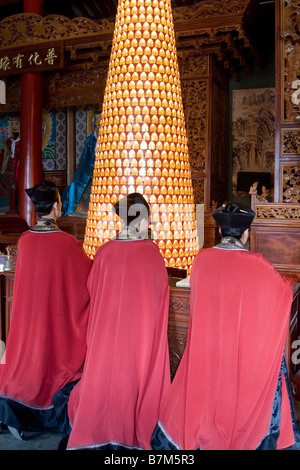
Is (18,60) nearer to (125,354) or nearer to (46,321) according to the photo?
(46,321)

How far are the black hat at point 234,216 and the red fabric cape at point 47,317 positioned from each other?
2.78 ft

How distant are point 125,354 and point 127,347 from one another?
3 centimetres

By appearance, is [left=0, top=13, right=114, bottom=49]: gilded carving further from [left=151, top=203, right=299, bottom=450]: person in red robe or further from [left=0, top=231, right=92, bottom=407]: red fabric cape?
[left=151, top=203, right=299, bottom=450]: person in red robe

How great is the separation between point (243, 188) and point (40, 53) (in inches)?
130

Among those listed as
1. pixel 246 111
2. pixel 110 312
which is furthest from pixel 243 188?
pixel 110 312

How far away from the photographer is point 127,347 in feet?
6.12

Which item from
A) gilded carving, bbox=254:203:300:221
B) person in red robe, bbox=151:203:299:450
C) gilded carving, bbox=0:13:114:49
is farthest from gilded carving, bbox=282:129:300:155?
person in red robe, bbox=151:203:299:450

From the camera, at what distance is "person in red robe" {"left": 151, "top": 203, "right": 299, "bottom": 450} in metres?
1.68

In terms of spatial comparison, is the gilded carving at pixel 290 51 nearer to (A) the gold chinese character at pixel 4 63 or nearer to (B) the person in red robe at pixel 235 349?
(B) the person in red robe at pixel 235 349

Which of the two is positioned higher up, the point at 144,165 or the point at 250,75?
the point at 250,75

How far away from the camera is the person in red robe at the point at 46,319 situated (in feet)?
7.07

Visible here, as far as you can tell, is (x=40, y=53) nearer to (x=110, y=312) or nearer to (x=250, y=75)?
(x=250, y=75)

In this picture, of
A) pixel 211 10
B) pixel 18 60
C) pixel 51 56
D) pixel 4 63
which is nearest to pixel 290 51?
pixel 211 10
